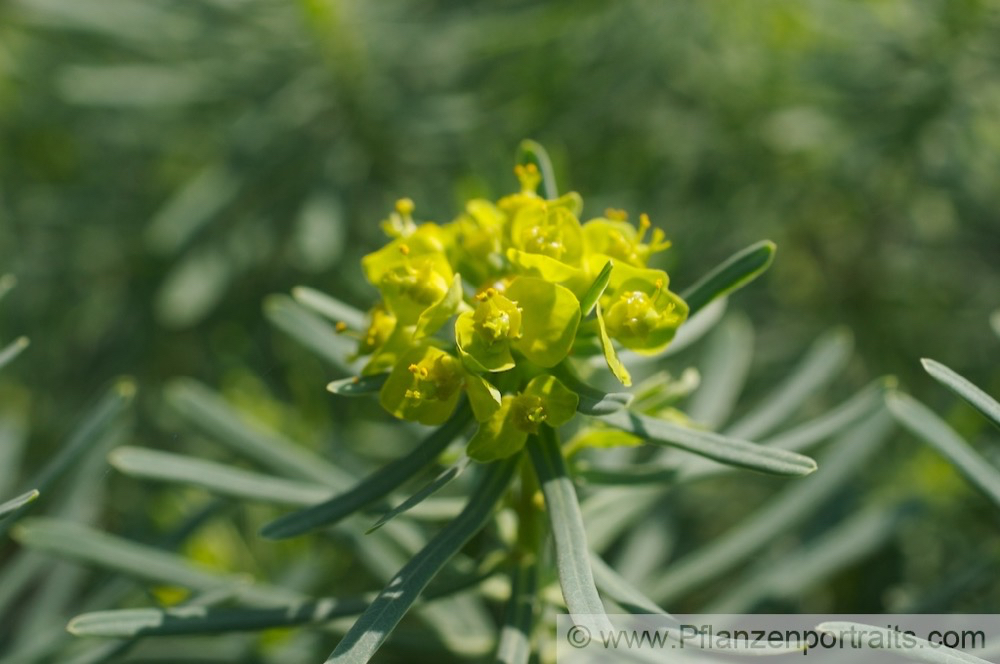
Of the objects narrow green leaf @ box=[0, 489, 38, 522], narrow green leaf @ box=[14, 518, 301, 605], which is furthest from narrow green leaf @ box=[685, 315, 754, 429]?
narrow green leaf @ box=[0, 489, 38, 522]

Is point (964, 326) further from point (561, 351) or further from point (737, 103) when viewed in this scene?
point (561, 351)

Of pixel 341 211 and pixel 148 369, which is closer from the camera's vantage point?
pixel 341 211

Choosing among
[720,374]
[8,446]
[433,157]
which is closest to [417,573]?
[720,374]

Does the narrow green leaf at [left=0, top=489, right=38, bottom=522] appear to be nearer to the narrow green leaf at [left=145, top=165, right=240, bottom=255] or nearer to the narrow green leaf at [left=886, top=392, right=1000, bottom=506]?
the narrow green leaf at [left=886, top=392, right=1000, bottom=506]

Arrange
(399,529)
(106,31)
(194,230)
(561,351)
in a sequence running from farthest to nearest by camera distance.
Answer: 1. (106,31)
2. (194,230)
3. (399,529)
4. (561,351)

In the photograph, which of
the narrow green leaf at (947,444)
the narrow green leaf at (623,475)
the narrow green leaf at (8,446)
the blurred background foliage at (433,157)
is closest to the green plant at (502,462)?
the narrow green leaf at (623,475)

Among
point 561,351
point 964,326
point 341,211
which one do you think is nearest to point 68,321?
point 341,211

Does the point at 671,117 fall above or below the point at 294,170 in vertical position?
below
